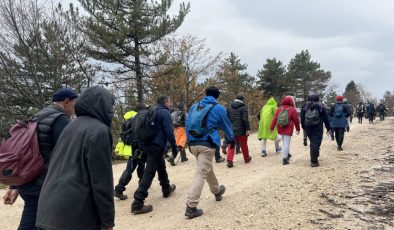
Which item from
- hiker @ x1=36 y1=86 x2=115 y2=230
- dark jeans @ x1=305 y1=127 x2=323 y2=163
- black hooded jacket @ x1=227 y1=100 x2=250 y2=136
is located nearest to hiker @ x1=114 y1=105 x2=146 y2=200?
black hooded jacket @ x1=227 y1=100 x2=250 y2=136

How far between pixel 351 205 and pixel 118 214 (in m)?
3.94

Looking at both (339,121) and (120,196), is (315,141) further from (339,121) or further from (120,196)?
(120,196)

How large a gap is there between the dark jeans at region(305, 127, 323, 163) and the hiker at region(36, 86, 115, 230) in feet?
24.2

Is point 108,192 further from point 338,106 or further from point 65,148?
point 338,106

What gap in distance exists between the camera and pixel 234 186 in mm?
7781

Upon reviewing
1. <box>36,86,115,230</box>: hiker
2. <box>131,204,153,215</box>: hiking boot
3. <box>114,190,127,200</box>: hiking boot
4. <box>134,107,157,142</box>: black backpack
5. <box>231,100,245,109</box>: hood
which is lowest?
<box>131,204,153,215</box>: hiking boot

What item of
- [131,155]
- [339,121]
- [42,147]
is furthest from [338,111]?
[42,147]

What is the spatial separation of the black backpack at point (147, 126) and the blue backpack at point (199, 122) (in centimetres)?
63

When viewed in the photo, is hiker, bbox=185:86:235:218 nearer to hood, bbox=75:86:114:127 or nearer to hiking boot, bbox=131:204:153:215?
hiking boot, bbox=131:204:153:215

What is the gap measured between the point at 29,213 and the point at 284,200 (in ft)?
13.8

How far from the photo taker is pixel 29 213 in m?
3.83

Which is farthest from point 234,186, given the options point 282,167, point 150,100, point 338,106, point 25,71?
point 150,100

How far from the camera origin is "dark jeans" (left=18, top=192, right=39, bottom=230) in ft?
12.5

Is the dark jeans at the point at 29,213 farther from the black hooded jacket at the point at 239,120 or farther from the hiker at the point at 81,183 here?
the black hooded jacket at the point at 239,120
